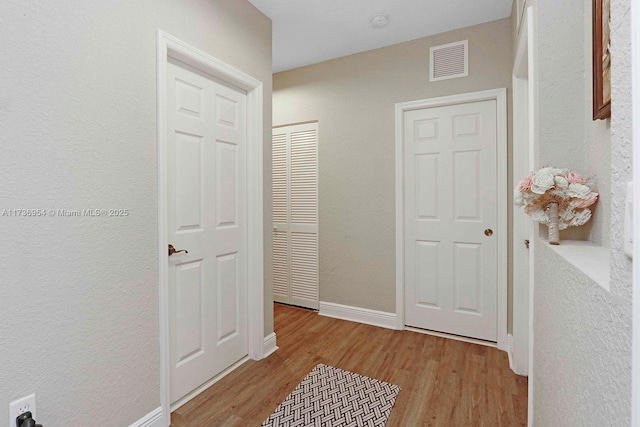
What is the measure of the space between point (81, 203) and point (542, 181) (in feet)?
5.97

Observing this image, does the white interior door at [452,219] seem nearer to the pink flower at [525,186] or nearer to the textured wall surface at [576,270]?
the textured wall surface at [576,270]

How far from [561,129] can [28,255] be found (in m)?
2.10

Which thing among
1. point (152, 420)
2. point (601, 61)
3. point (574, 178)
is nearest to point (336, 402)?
point (152, 420)

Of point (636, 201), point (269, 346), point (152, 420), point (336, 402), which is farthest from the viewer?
point (269, 346)

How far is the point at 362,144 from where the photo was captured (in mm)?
3086

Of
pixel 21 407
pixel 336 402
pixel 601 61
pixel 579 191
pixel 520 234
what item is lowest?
pixel 336 402

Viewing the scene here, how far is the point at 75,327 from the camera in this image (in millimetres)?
1312

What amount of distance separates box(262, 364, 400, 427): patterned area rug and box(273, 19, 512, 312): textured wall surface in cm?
104

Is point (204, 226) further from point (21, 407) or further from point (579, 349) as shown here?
point (579, 349)

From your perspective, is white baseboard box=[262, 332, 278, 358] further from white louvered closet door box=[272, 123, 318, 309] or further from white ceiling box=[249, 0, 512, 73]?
white ceiling box=[249, 0, 512, 73]

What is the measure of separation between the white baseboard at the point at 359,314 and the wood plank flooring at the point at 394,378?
86mm

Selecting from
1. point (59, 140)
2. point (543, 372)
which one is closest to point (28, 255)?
point (59, 140)

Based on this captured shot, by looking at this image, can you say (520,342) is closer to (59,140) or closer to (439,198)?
(439,198)

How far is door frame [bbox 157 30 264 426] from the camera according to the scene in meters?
1.66
